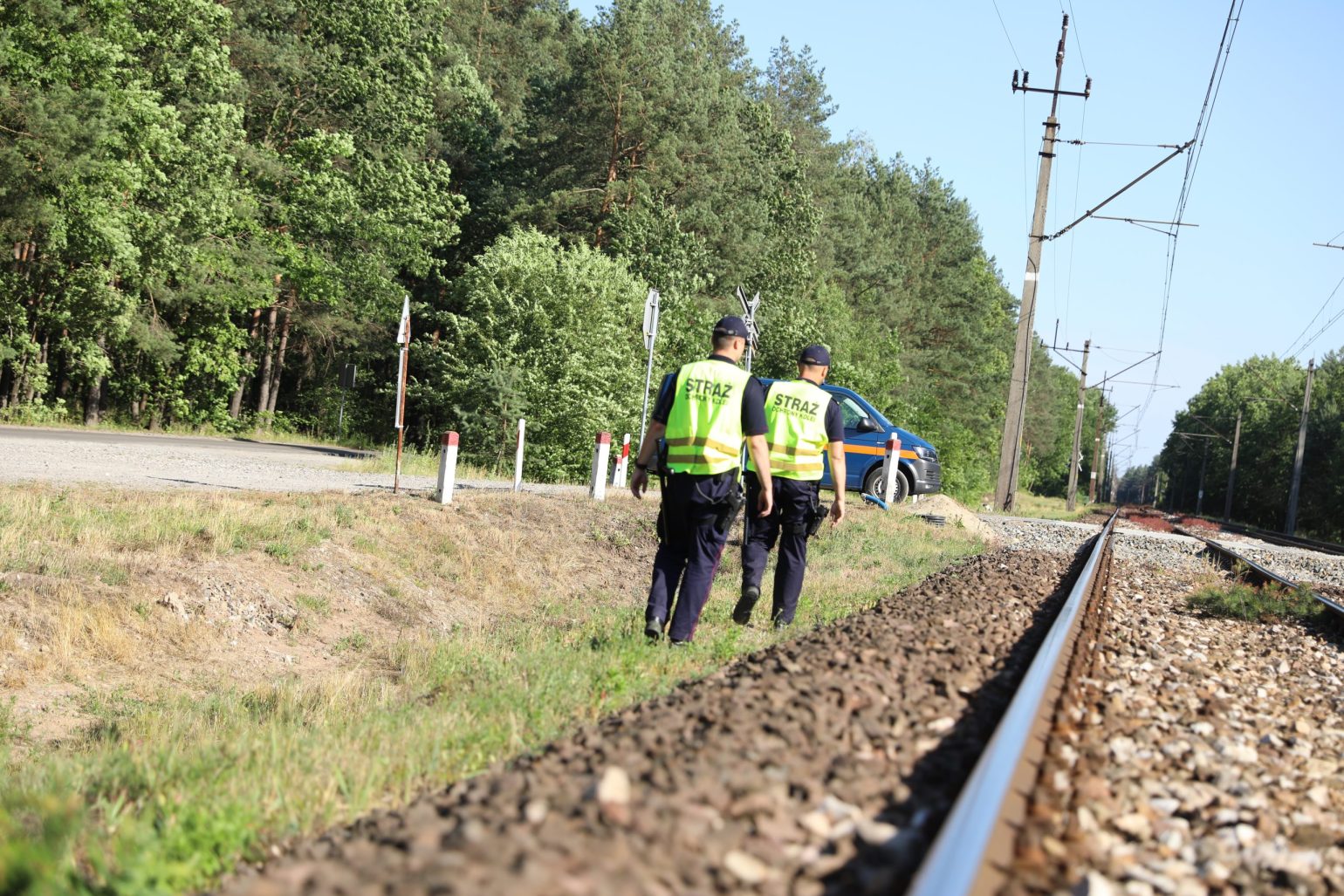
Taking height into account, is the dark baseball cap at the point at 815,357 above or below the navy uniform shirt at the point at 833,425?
above

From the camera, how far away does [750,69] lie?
6369cm

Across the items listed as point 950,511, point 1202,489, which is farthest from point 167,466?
point 1202,489

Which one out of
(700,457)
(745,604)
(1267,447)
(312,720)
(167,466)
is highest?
(1267,447)

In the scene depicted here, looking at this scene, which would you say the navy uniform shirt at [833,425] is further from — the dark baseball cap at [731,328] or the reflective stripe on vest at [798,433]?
the dark baseball cap at [731,328]

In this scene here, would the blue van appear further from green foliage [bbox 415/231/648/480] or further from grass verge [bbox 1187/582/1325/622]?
green foliage [bbox 415/231/648/480]

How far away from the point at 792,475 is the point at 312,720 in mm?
3736

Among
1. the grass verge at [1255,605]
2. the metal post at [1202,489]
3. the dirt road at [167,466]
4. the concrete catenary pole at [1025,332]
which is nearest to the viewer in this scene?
the grass verge at [1255,605]

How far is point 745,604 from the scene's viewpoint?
8477 mm

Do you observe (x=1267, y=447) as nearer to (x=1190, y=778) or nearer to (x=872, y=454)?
(x=872, y=454)

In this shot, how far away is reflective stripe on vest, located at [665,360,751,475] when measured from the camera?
7.23m

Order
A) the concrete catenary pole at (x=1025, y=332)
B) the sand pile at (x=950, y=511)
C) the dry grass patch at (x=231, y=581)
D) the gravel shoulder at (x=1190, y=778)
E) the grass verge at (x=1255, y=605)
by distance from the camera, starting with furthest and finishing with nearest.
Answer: the concrete catenary pole at (x=1025, y=332)
the sand pile at (x=950, y=511)
the grass verge at (x=1255, y=605)
the dry grass patch at (x=231, y=581)
the gravel shoulder at (x=1190, y=778)

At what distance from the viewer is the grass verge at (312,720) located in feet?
11.9

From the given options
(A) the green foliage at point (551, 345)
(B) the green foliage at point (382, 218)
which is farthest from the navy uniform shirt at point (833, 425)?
(A) the green foliage at point (551, 345)

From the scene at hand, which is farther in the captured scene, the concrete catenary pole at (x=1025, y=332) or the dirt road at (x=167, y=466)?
the concrete catenary pole at (x=1025, y=332)
